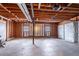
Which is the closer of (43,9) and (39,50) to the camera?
(39,50)

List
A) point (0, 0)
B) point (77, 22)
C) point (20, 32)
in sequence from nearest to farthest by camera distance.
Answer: point (0, 0), point (77, 22), point (20, 32)

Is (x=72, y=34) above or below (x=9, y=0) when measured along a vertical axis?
below

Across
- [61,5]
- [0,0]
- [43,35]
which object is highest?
[61,5]

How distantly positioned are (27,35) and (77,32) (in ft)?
24.3

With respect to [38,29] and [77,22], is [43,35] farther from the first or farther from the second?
[77,22]

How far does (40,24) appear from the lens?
15.8 metres

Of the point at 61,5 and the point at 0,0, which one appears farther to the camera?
the point at 61,5

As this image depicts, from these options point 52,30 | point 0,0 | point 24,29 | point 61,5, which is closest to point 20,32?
point 24,29

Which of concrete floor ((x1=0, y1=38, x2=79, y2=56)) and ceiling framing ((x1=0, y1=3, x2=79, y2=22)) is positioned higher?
Result: ceiling framing ((x1=0, y1=3, x2=79, y2=22))

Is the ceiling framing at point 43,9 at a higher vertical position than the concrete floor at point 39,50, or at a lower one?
higher

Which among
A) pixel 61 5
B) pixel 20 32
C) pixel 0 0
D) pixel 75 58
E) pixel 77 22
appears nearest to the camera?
pixel 75 58

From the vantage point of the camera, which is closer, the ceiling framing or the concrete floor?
the concrete floor

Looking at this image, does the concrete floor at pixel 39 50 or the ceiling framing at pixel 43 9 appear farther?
the ceiling framing at pixel 43 9

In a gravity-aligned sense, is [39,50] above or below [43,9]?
below
